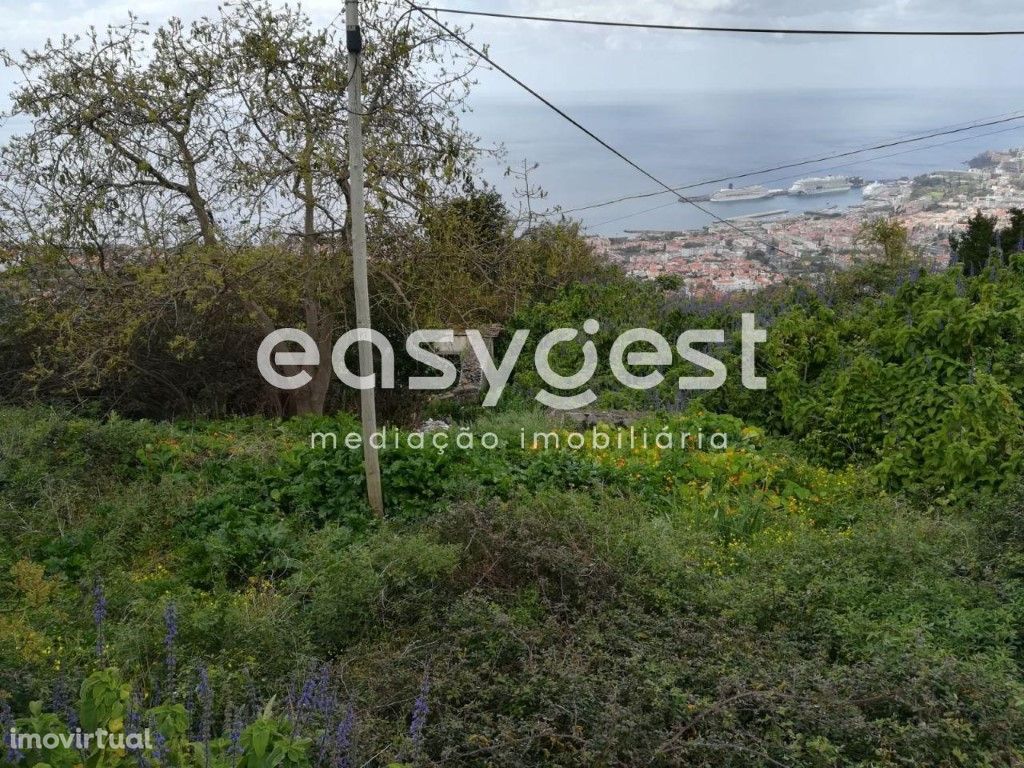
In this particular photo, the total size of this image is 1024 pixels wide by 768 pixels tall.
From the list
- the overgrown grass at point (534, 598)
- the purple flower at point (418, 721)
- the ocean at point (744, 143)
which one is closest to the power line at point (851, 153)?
the ocean at point (744, 143)

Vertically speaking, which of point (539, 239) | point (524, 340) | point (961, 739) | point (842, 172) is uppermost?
point (842, 172)

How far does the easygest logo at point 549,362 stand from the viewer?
814 cm

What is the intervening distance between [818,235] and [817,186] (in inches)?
59.6

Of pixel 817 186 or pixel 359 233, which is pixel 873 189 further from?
pixel 359 233

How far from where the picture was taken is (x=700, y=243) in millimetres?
13953

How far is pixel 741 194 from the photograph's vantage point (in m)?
13.1

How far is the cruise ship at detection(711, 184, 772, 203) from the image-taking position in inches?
492

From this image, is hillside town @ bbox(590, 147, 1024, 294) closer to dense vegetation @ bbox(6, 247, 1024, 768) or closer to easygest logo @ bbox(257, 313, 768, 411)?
easygest logo @ bbox(257, 313, 768, 411)

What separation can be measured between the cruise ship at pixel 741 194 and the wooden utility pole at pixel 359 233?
7.98 metres

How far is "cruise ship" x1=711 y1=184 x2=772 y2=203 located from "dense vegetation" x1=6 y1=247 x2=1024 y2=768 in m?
5.02

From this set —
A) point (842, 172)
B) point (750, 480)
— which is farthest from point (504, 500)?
point (842, 172)

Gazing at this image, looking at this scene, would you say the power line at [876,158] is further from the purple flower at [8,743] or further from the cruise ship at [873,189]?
the purple flower at [8,743]

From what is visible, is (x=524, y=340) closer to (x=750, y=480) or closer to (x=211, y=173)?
(x=211, y=173)

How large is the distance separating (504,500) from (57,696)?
3270 mm
